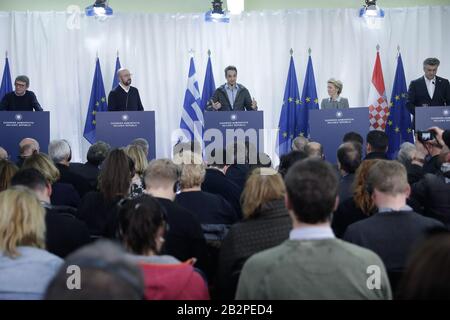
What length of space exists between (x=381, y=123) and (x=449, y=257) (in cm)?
864

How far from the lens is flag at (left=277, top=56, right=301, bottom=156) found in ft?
32.7

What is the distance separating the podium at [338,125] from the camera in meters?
7.85

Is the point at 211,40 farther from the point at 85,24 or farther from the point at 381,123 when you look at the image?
the point at 381,123

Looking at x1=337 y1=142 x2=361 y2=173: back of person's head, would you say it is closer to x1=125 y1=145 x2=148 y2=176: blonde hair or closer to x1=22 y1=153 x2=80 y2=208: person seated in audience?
x1=125 y1=145 x2=148 y2=176: blonde hair

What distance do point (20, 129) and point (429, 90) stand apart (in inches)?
219

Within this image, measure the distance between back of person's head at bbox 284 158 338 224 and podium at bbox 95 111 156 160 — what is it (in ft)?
19.4

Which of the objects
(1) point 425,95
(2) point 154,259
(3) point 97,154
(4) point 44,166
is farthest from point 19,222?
(1) point 425,95

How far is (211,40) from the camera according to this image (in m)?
10.6

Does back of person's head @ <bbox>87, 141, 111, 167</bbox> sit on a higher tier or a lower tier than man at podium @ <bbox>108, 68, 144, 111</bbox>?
lower

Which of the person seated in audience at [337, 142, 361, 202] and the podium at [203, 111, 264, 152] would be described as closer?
the person seated in audience at [337, 142, 361, 202]

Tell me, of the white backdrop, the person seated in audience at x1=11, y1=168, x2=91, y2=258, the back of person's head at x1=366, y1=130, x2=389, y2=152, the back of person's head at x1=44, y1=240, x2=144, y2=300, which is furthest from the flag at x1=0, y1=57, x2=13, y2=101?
the back of person's head at x1=44, y1=240, x2=144, y2=300

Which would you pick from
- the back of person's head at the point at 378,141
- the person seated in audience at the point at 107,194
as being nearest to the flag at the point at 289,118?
the back of person's head at the point at 378,141

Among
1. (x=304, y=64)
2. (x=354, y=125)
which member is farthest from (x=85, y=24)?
(x=354, y=125)

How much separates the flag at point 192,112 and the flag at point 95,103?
127 centimetres
